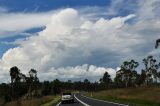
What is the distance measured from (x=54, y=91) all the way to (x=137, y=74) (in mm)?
34160

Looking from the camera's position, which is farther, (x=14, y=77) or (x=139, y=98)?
(x=14, y=77)

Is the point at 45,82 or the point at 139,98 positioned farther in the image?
the point at 45,82

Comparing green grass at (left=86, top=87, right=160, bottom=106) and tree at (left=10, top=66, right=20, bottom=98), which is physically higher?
tree at (left=10, top=66, right=20, bottom=98)

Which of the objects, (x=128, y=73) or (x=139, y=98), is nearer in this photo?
(x=139, y=98)

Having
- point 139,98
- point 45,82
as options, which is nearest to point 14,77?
point 45,82

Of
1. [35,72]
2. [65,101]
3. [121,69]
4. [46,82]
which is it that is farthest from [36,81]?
[65,101]

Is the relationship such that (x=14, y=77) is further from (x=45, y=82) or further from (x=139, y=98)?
(x=139, y=98)

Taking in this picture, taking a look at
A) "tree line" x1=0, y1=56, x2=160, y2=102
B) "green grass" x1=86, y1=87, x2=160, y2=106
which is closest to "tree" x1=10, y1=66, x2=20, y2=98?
"tree line" x1=0, y1=56, x2=160, y2=102

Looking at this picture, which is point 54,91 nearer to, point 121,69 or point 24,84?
point 24,84

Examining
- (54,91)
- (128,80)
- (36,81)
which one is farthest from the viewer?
(128,80)

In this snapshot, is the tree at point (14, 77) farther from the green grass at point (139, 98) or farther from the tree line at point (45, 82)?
the green grass at point (139, 98)

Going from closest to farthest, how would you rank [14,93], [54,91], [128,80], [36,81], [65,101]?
[65,101]
[14,93]
[36,81]
[54,91]
[128,80]

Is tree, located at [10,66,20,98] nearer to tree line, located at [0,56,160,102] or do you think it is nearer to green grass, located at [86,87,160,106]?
tree line, located at [0,56,160,102]

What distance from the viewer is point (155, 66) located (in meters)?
156
